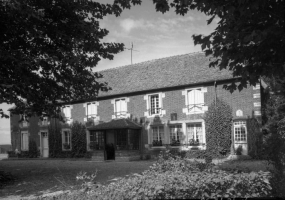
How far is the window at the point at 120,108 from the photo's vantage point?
25656 millimetres

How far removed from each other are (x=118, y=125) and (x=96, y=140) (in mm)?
3358

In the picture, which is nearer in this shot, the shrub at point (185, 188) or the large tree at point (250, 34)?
the shrub at point (185, 188)

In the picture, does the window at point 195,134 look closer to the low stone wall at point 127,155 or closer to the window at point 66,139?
the low stone wall at point 127,155

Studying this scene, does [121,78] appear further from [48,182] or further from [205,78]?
[48,182]

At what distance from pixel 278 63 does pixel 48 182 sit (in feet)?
29.0

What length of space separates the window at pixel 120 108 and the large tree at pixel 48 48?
36.2 feet

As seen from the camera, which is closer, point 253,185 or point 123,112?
point 253,185

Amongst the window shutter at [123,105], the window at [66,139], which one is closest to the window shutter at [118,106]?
the window shutter at [123,105]

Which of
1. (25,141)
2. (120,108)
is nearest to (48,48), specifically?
(120,108)

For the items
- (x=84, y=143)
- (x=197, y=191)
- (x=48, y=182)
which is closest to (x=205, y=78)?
(x=84, y=143)

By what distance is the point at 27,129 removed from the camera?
32.7 m

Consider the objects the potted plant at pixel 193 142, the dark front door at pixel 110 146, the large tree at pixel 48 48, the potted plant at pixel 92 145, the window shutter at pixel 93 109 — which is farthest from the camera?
the window shutter at pixel 93 109

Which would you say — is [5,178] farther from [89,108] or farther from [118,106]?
[89,108]

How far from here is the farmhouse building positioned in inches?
829
